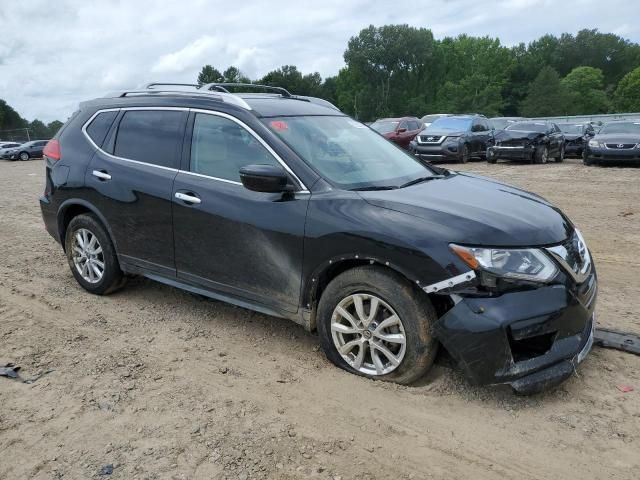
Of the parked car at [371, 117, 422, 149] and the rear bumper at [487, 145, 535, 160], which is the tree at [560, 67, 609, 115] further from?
the rear bumper at [487, 145, 535, 160]

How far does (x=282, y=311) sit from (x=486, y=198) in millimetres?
1554

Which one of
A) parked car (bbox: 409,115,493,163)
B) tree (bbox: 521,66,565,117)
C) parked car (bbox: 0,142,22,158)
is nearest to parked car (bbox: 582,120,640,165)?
parked car (bbox: 409,115,493,163)

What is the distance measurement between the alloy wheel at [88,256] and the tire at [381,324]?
2374 millimetres

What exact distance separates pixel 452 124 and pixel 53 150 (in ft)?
52.3

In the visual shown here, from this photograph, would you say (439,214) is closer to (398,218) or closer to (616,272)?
(398,218)

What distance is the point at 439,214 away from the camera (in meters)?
3.20

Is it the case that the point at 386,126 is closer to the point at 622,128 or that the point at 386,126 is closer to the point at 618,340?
the point at 622,128

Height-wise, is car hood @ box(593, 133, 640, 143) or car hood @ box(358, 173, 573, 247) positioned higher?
car hood @ box(593, 133, 640, 143)

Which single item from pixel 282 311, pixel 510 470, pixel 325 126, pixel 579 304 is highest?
pixel 325 126

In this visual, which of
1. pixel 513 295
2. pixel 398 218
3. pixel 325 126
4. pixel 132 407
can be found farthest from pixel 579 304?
pixel 132 407

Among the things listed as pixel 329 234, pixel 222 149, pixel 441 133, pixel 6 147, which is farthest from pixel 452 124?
pixel 6 147

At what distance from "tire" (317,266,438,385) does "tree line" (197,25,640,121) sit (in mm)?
81373

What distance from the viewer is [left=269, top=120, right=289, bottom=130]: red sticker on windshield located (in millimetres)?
3875

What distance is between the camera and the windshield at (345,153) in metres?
3.74
